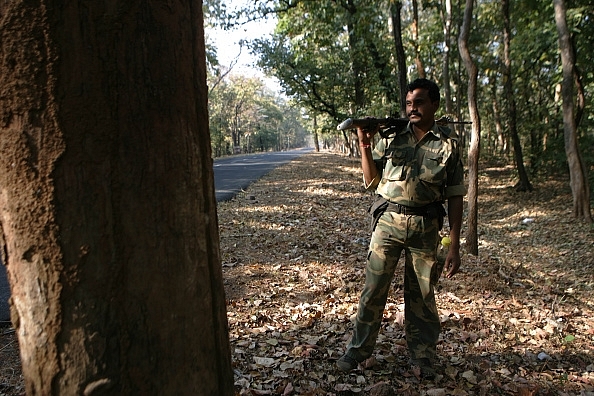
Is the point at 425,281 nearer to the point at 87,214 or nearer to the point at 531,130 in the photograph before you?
the point at 87,214

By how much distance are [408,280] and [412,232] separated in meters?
0.42

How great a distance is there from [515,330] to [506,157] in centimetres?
2153

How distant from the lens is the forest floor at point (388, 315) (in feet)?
9.98

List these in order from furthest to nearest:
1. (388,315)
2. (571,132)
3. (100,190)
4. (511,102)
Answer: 1. (511,102)
2. (571,132)
3. (388,315)
4. (100,190)

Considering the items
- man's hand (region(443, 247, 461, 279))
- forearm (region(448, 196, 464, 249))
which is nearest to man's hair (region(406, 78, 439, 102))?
forearm (region(448, 196, 464, 249))

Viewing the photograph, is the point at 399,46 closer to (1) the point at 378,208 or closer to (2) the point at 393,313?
(2) the point at 393,313

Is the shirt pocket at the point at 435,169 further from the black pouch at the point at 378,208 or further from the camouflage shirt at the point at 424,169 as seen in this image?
the black pouch at the point at 378,208

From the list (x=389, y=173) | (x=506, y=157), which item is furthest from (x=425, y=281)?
(x=506, y=157)

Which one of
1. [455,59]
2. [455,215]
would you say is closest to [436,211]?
[455,215]

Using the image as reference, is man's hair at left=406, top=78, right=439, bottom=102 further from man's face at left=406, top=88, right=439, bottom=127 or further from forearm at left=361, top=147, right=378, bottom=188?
forearm at left=361, top=147, right=378, bottom=188

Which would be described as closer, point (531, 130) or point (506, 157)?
point (531, 130)

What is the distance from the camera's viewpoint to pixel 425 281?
288cm

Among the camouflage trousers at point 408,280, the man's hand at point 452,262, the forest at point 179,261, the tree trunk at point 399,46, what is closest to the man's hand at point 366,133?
the camouflage trousers at point 408,280

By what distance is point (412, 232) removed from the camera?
286cm
